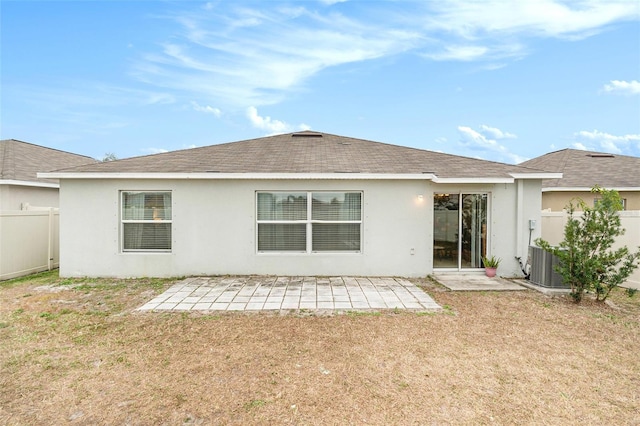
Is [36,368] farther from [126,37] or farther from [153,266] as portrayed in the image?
[126,37]

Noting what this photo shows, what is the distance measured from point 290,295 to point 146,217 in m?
4.47

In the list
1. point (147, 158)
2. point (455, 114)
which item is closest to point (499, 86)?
point (455, 114)

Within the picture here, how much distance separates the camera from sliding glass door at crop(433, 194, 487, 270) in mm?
8047

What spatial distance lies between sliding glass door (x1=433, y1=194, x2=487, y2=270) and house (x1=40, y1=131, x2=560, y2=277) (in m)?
0.19

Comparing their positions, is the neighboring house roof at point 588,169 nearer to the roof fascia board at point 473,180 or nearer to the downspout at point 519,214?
the downspout at point 519,214

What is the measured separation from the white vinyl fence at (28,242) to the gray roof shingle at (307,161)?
1970 mm

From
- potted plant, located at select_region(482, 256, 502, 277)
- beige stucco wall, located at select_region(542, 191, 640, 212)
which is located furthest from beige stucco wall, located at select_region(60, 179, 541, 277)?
beige stucco wall, located at select_region(542, 191, 640, 212)

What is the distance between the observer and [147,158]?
8828 millimetres

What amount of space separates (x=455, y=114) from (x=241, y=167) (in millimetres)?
17450

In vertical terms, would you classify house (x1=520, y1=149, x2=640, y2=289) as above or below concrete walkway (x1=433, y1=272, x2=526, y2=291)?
above

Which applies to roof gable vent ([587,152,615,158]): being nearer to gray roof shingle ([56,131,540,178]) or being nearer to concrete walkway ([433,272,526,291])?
gray roof shingle ([56,131,540,178])

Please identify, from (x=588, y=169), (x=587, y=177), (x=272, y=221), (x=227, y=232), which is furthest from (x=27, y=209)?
(x=588, y=169)

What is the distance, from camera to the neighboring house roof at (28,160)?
10.6 metres

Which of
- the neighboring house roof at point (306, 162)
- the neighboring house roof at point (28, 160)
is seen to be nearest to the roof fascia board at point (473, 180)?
the neighboring house roof at point (306, 162)
